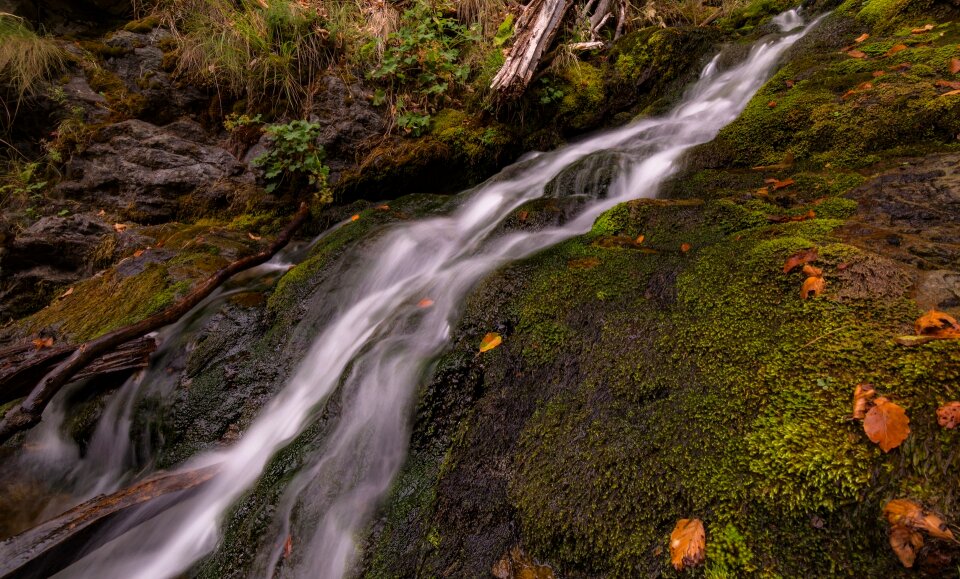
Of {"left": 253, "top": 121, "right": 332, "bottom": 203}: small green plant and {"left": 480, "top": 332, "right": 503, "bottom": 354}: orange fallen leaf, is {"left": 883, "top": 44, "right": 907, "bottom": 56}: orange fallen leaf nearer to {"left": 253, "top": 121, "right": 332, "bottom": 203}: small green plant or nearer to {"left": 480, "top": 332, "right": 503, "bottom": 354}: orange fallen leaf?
{"left": 480, "top": 332, "right": 503, "bottom": 354}: orange fallen leaf

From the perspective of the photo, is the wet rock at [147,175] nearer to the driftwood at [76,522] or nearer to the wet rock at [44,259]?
the wet rock at [44,259]

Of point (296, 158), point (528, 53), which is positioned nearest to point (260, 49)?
point (296, 158)

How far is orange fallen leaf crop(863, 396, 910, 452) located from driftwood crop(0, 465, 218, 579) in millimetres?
3409

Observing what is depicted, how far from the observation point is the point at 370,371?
8.96 ft

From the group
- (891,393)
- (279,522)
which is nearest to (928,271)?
(891,393)

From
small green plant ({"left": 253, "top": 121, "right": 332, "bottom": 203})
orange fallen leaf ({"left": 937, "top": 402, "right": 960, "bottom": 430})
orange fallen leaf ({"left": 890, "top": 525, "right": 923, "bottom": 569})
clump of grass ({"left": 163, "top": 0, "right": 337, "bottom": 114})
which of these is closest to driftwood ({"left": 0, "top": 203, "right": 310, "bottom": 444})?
small green plant ({"left": 253, "top": 121, "right": 332, "bottom": 203})

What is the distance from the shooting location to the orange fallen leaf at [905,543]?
44.6 inches

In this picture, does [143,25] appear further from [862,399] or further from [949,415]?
[949,415]

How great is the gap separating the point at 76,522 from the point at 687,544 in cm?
322

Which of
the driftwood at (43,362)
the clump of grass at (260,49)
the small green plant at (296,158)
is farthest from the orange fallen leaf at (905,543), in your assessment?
the clump of grass at (260,49)

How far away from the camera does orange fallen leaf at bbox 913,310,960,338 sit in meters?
1.46

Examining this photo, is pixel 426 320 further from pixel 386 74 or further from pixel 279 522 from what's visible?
pixel 386 74

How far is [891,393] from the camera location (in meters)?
1.38

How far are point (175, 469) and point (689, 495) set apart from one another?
131 inches
